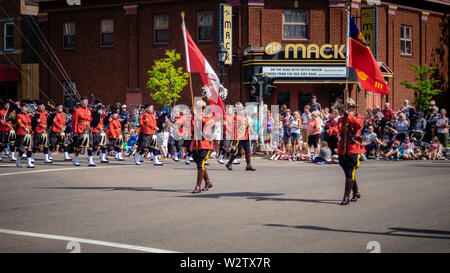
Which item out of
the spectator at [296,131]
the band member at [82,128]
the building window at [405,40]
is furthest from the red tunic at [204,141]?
the building window at [405,40]

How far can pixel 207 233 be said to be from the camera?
7645 mm

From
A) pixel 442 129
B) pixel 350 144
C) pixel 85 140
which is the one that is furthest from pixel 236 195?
pixel 442 129

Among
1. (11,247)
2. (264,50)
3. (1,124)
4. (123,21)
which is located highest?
(123,21)

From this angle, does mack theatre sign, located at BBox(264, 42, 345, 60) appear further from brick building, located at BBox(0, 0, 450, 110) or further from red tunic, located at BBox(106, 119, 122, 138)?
red tunic, located at BBox(106, 119, 122, 138)

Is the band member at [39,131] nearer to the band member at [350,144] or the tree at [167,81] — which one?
the tree at [167,81]

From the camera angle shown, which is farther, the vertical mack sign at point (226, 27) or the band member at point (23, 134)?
the vertical mack sign at point (226, 27)

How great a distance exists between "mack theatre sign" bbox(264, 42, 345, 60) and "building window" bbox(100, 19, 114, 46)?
10109 millimetres

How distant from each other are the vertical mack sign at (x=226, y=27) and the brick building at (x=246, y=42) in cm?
48

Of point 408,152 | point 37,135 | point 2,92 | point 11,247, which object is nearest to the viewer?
point 11,247

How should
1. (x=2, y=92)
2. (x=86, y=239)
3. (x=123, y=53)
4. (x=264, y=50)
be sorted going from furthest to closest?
(x=2, y=92)
(x=123, y=53)
(x=264, y=50)
(x=86, y=239)

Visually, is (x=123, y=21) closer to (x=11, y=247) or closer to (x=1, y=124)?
(x=1, y=124)

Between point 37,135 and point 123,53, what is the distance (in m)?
14.0

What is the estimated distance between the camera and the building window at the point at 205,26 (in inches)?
1196

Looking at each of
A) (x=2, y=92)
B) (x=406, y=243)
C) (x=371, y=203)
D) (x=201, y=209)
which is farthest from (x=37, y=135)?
(x=2, y=92)
